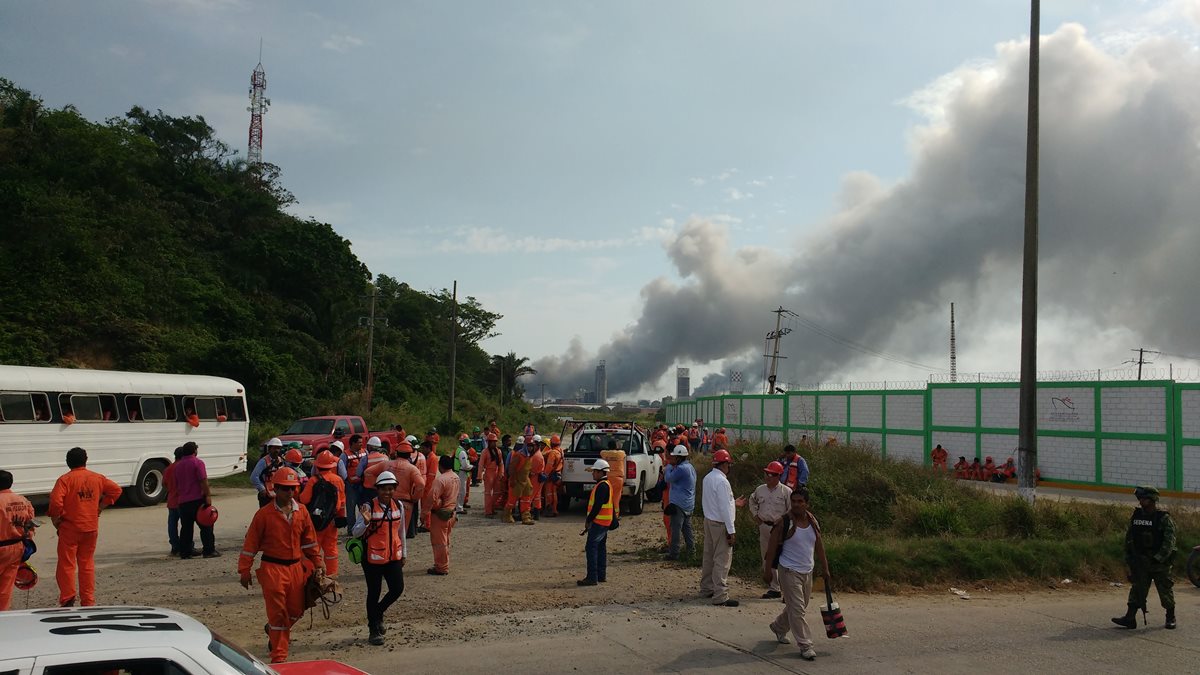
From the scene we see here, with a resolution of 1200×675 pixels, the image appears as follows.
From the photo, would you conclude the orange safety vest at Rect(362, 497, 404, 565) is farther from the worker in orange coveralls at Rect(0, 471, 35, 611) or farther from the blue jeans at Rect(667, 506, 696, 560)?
the blue jeans at Rect(667, 506, 696, 560)

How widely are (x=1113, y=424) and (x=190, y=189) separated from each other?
156 feet

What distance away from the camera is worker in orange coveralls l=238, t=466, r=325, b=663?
650cm

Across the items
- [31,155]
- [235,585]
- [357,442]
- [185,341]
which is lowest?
[235,585]

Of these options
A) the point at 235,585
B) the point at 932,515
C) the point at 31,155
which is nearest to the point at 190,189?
the point at 31,155

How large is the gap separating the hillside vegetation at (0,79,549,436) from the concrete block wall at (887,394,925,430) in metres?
23.7

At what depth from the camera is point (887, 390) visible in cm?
3052

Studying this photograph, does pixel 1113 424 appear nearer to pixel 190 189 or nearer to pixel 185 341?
pixel 185 341

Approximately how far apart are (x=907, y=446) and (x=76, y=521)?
2679 cm

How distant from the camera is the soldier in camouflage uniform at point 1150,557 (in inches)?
338

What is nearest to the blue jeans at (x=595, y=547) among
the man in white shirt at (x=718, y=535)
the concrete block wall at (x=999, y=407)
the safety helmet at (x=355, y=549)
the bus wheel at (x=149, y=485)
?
the man in white shirt at (x=718, y=535)

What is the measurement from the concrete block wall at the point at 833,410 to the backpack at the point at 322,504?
89.5ft

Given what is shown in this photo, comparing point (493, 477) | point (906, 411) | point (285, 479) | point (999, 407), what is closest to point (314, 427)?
point (493, 477)

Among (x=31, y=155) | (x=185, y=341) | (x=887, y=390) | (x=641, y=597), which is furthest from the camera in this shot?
(x=31, y=155)

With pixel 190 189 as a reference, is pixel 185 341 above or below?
below
